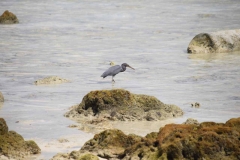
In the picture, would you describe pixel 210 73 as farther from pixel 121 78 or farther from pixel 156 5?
pixel 156 5

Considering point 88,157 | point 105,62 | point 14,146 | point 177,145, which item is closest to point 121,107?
point 14,146

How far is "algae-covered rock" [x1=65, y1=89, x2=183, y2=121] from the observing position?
12.8 meters

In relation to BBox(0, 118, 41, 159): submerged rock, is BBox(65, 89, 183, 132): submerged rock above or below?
above

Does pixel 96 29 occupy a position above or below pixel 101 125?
above

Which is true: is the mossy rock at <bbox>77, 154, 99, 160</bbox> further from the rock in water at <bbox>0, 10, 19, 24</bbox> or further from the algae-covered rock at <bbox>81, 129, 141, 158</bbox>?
the rock in water at <bbox>0, 10, 19, 24</bbox>

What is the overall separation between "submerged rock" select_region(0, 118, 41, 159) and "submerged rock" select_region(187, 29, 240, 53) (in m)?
14.5

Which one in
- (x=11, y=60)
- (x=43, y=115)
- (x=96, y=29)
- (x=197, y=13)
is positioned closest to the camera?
(x=43, y=115)

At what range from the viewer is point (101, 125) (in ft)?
40.7

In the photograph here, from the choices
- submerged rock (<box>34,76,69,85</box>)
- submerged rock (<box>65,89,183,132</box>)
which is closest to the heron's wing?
submerged rock (<box>34,76,69,85</box>)

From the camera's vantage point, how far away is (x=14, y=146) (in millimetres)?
9820

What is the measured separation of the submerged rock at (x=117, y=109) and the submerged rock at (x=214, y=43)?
1116cm

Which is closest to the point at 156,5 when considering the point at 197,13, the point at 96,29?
the point at 197,13

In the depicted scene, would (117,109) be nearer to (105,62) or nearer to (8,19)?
(105,62)

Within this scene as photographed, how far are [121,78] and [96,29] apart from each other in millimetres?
12577
